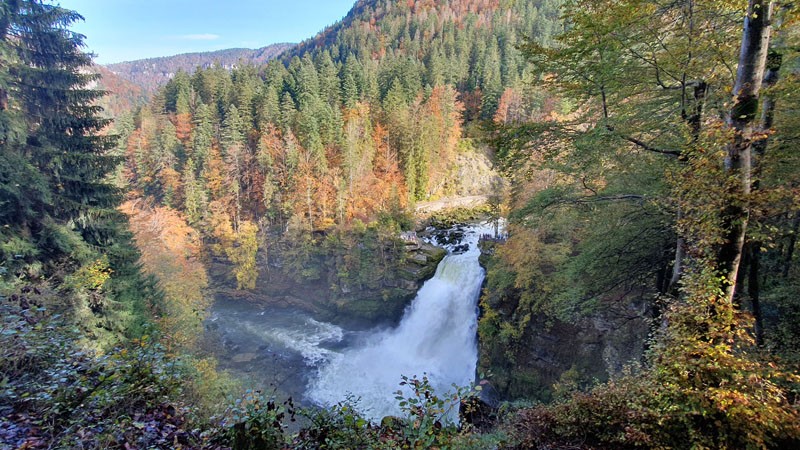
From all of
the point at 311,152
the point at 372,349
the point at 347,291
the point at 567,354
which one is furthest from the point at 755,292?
the point at 311,152

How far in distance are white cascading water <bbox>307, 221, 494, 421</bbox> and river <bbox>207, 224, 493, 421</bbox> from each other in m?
0.06

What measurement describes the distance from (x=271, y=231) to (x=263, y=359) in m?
Answer: 14.7

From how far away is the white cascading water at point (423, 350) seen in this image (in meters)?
19.4

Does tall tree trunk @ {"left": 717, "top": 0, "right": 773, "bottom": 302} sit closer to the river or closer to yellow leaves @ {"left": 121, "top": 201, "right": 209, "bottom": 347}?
yellow leaves @ {"left": 121, "top": 201, "right": 209, "bottom": 347}

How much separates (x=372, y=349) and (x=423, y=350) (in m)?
3.84

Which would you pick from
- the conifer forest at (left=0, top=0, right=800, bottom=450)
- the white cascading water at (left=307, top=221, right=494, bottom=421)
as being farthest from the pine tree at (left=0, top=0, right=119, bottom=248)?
the white cascading water at (left=307, top=221, right=494, bottom=421)

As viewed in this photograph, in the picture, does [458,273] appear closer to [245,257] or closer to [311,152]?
[311,152]

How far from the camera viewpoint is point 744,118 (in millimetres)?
4129

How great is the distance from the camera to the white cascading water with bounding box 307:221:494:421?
19438 millimetres

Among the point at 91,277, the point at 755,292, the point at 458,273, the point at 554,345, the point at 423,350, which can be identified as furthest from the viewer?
the point at 458,273

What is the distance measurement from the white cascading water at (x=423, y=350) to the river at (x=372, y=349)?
0.19 ft

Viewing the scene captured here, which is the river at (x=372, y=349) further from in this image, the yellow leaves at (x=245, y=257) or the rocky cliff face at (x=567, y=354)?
the yellow leaves at (x=245, y=257)

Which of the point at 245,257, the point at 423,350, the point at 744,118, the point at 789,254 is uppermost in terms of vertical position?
the point at 744,118

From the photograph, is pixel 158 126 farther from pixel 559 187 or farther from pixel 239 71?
pixel 559 187
